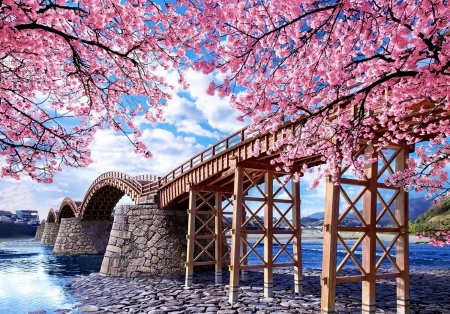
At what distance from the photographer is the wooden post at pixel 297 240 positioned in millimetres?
14070

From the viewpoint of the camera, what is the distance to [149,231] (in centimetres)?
2112

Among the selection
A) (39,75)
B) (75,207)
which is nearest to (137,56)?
(39,75)

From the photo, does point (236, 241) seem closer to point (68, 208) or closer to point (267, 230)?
point (267, 230)

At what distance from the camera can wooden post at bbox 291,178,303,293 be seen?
14070 millimetres

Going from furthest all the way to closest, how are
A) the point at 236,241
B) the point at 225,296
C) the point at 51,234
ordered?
the point at 51,234 < the point at 225,296 < the point at 236,241

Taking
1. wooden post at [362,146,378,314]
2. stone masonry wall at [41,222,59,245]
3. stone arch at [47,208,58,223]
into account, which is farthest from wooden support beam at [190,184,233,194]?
stone masonry wall at [41,222,59,245]

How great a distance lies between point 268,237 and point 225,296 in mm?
2604

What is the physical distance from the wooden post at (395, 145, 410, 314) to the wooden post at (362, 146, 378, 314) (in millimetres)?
934

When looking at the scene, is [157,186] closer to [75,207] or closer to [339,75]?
[339,75]

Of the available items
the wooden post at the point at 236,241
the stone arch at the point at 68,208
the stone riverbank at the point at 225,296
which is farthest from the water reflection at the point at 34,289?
the stone arch at the point at 68,208

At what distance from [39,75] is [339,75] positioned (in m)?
5.62

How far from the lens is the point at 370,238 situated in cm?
990

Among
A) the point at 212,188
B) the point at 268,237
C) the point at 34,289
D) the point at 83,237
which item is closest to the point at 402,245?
the point at 268,237

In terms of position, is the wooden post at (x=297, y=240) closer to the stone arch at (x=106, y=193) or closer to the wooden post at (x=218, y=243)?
the wooden post at (x=218, y=243)
